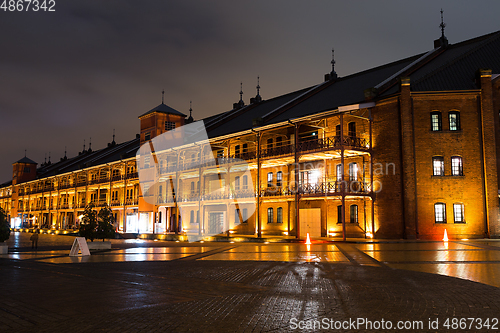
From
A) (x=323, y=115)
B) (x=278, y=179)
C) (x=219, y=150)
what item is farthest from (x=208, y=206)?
(x=323, y=115)

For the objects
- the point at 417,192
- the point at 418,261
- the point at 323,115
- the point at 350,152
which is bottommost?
the point at 418,261

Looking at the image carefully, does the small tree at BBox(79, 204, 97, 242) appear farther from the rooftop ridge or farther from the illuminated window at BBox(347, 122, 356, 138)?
the rooftop ridge

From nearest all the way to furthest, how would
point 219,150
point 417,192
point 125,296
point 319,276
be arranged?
1. point 125,296
2. point 319,276
3. point 417,192
4. point 219,150

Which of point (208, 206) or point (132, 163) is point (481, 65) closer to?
point (208, 206)

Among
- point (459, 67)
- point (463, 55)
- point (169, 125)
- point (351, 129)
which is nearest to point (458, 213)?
point (351, 129)

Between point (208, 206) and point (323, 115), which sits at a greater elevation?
point (323, 115)

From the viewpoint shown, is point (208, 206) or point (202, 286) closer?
point (202, 286)

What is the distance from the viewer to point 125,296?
322 inches

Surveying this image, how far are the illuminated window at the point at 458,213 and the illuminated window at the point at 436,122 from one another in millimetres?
4946

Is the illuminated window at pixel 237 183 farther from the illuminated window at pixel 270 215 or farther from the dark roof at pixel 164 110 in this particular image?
the dark roof at pixel 164 110

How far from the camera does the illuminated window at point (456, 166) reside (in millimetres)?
25916

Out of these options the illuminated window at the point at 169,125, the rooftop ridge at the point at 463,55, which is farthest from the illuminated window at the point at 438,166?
the illuminated window at the point at 169,125

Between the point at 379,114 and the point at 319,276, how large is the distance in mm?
19334

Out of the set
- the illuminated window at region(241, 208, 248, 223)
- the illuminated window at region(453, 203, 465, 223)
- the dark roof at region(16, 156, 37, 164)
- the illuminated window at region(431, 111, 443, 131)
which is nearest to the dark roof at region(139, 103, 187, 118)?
the illuminated window at region(241, 208, 248, 223)
